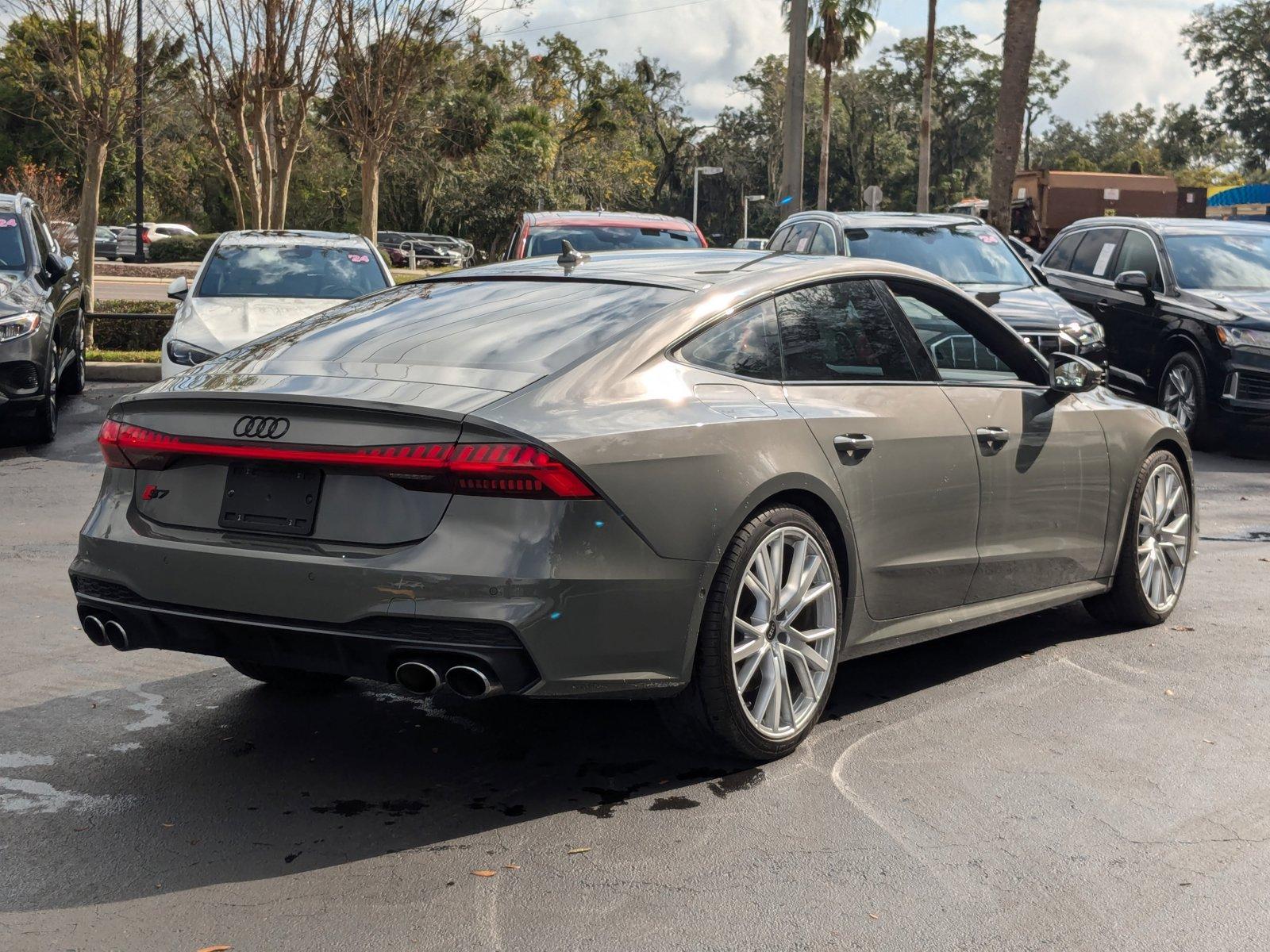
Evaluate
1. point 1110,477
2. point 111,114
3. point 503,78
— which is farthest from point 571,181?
point 1110,477

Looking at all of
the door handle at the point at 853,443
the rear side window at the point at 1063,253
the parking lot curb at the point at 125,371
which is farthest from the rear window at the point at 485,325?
the parking lot curb at the point at 125,371

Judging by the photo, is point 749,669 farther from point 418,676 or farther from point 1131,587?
point 1131,587

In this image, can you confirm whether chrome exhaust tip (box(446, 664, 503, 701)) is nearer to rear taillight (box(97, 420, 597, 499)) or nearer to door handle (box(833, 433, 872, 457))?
rear taillight (box(97, 420, 597, 499))

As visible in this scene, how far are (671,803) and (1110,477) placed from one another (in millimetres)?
2747

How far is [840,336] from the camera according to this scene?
5152mm

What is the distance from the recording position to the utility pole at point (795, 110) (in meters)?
20.8

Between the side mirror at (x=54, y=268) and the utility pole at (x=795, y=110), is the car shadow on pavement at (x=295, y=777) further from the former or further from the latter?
the utility pole at (x=795, y=110)

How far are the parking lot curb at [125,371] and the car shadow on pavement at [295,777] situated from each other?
11.1 m

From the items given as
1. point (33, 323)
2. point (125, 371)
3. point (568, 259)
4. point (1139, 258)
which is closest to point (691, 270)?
point (568, 259)

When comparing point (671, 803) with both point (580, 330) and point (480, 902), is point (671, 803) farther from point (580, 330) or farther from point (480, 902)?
point (580, 330)

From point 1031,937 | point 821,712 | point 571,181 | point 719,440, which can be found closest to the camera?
point 1031,937

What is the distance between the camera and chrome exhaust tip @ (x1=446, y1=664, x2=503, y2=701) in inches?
155

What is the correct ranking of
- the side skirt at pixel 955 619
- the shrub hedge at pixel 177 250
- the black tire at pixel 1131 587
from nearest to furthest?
the side skirt at pixel 955 619, the black tire at pixel 1131 587, the shrub hedge at pixel 177 250

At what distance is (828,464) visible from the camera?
4.76 meters
